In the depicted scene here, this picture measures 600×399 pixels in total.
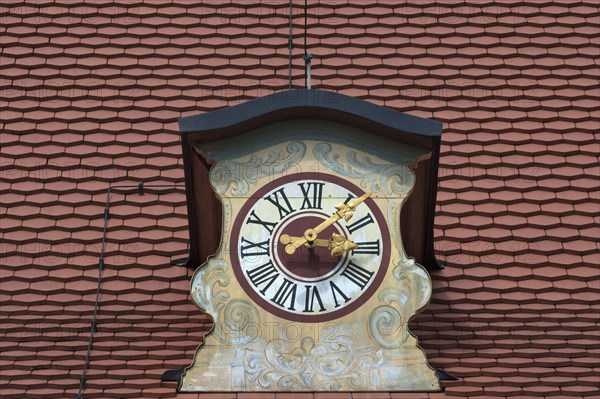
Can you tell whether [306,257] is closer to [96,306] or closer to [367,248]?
[367,248]

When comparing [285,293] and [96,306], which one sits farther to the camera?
[96,306]

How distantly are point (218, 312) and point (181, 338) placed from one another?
64 centimetres

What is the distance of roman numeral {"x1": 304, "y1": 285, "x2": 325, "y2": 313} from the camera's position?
13.6m

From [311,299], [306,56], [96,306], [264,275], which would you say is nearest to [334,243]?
[311,299]

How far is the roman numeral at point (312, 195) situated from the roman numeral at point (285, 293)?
56 cm

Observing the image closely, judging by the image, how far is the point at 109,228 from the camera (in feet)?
49.1

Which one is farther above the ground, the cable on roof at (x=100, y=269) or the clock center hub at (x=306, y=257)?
the clock center hub at (x=306, y=257)

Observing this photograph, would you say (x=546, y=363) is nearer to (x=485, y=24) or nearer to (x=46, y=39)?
(x=485, y=24)

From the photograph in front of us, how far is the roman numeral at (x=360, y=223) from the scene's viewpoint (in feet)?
45.3

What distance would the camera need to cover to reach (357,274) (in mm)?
13711

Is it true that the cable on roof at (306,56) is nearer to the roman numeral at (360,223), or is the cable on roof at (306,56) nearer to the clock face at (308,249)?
the clock face at (308,249)

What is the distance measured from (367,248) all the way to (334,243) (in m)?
0.27

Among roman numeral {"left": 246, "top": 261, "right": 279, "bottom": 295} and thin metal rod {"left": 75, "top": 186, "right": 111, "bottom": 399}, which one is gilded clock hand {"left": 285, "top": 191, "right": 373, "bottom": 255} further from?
thin metal rod {"left": 75, "top": 186, "right": 111, "bottom": 399}

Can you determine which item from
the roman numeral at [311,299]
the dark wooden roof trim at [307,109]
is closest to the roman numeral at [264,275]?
the roman numeral at [311,299]
